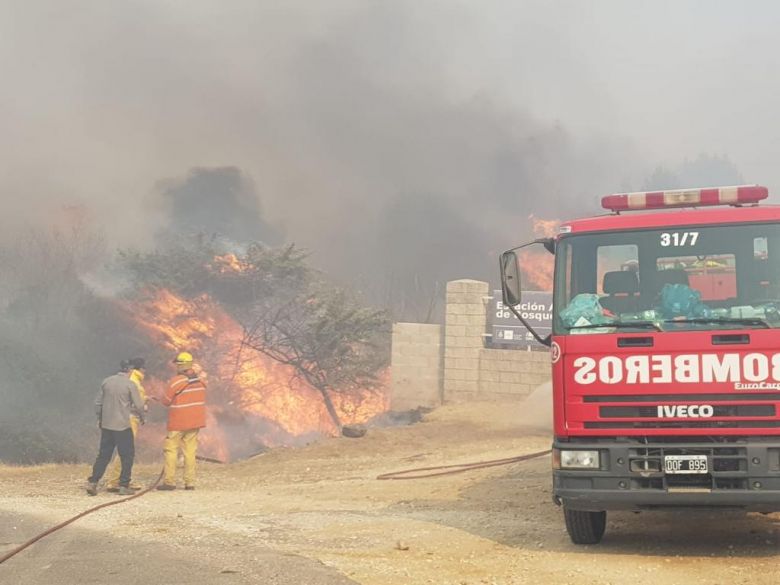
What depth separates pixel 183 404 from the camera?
1132 cm

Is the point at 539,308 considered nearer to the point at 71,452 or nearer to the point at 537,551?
the point at 71,452

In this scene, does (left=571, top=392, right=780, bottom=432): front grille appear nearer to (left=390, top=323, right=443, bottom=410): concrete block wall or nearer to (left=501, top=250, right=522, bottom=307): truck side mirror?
(left=501, top=250, right=522, bottom=307): truck side mirror

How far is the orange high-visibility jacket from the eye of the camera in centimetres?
1130

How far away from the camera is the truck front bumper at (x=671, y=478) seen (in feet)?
18.7

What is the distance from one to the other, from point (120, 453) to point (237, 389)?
370 inches

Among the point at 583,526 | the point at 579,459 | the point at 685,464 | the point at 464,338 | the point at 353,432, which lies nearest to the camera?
Result: the point at 685,464

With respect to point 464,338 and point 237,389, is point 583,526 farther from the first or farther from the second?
point 237,389

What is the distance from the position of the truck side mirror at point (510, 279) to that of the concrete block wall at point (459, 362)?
1159 centimetres

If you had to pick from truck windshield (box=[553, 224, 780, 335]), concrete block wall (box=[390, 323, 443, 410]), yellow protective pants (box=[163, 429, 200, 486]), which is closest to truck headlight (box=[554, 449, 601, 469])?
truck windshield (box=[553, 224, 780, 335])

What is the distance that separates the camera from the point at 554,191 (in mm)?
44312

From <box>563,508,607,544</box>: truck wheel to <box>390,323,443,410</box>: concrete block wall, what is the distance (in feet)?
38.7

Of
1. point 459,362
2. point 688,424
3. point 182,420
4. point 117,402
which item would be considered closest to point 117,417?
point 117,402

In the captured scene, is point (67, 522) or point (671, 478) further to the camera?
point (67, 522)

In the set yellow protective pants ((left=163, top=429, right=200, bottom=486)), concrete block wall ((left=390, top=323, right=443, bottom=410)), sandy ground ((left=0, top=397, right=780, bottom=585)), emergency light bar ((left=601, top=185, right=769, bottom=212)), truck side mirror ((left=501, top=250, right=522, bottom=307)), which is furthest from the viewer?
concrete block wall ((left=390, top=323, right=443, bottom=410))
